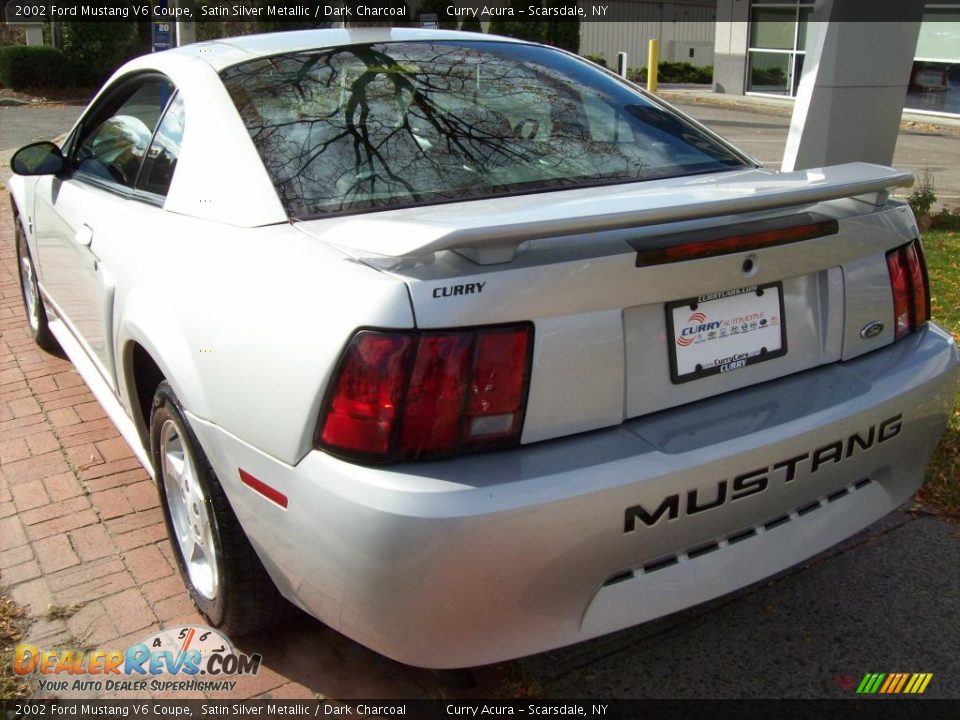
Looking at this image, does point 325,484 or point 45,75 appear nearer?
point 325,484

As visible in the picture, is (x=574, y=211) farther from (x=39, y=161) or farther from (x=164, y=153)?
(x=39, y=161)

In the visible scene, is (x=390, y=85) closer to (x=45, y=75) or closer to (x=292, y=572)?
(x=292, y=572)

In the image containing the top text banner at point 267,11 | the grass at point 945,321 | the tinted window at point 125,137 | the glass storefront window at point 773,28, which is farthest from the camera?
the glass storefront window at point 773,28

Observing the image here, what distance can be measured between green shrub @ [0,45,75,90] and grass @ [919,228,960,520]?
2325 cm

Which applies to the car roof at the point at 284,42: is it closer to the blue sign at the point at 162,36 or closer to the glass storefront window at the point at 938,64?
the blue sign at the point at 162,36

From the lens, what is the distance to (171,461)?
2797 mm

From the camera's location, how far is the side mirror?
12.1 feet

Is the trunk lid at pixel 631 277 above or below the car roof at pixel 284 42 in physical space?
below

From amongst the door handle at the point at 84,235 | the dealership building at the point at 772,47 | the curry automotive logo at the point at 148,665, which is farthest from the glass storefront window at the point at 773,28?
the curry automotive logo at the point at 148,665

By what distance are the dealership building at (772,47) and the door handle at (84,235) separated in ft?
36.4

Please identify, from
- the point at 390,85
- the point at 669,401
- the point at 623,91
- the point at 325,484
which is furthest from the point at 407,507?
the point at 623,91

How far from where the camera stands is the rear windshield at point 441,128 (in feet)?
8.37

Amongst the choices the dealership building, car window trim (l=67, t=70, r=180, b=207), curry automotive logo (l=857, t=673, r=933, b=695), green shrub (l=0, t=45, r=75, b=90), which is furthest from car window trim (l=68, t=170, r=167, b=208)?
green shrub (l=0, t=45, r=75, b=90)

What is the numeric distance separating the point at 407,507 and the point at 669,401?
70 centimetres
